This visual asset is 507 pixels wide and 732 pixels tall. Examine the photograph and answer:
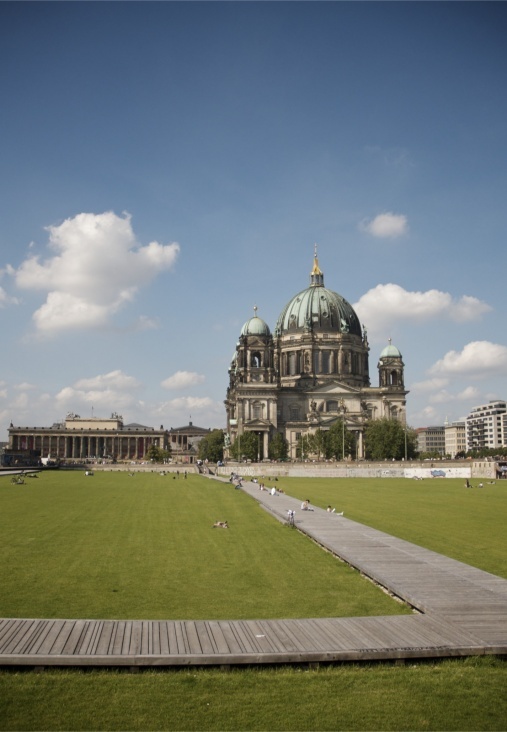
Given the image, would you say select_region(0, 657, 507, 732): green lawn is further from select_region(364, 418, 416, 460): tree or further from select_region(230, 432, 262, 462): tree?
select_region(230, 432, 262, 462): tree

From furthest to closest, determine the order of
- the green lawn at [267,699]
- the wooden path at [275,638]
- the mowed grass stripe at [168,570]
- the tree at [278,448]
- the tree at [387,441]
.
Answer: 1. the tree at [278,448]
2. the tree at [387,441]
3. the mowed grass stripe at [168,570]
4. the wooden path at [275,638]
5. the green lawn at [267,699]

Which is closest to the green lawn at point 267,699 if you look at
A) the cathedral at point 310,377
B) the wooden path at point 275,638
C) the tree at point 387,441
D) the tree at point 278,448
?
the wooden path at point 275,638

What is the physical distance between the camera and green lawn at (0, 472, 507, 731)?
574 inches

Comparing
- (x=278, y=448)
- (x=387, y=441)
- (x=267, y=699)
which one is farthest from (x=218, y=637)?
(x=278, y=448)

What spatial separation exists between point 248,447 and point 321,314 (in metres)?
47.9

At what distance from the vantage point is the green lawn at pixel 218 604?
1457 centimetres

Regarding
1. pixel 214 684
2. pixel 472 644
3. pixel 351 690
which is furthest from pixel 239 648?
pixel 472 644

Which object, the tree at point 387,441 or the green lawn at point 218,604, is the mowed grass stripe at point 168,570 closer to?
the green lawn at point 218,604

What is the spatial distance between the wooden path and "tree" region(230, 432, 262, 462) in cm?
13689

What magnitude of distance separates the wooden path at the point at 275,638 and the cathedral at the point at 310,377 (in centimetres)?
14416

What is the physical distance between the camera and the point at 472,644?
17328mm

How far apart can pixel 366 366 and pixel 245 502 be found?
14055 cm

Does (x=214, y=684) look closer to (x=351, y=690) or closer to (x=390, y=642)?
(x=351, y=690)

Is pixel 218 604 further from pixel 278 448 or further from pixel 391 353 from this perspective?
pixel 391 353
